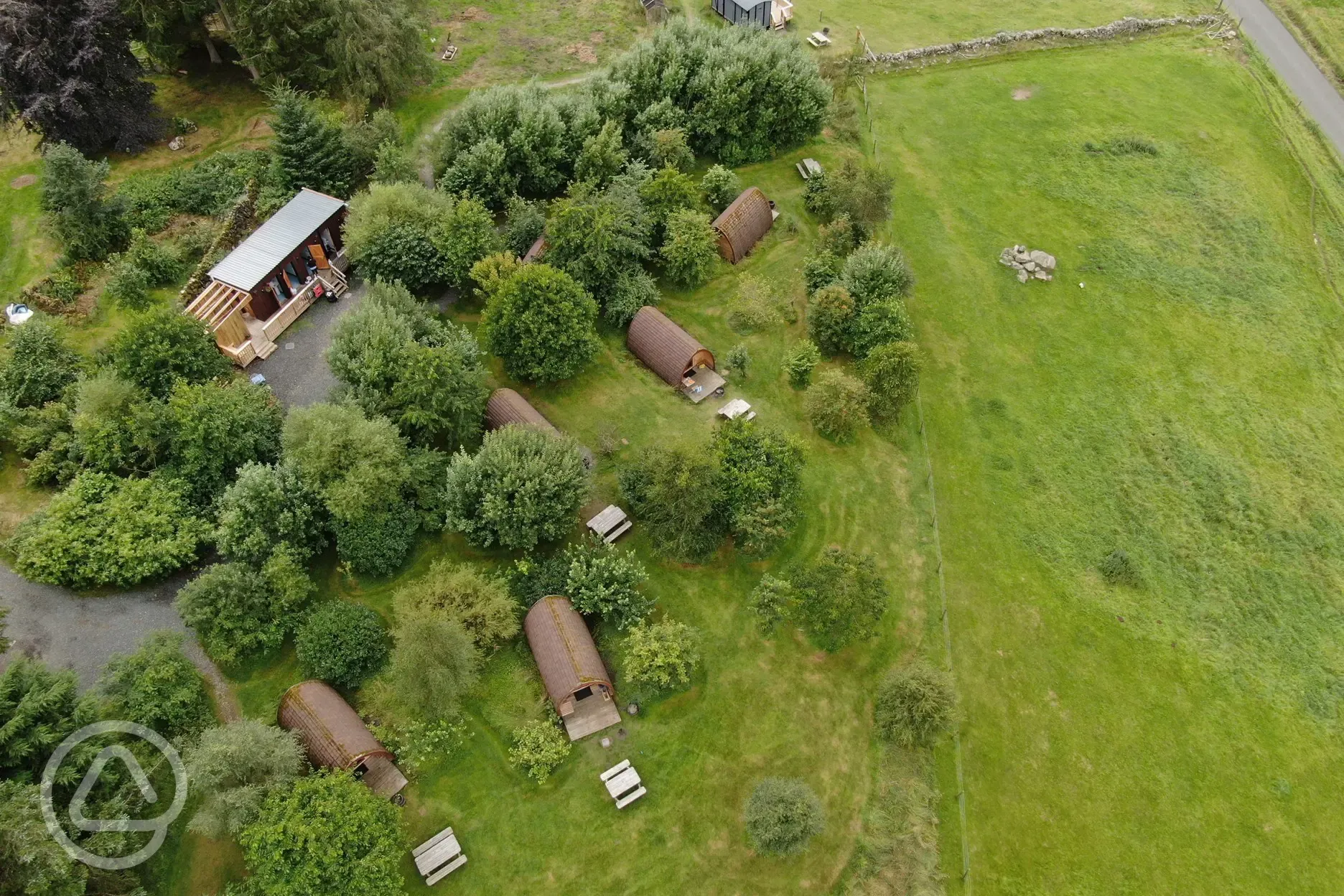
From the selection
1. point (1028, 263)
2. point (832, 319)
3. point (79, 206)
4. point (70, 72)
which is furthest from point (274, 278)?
point (1028, 263)

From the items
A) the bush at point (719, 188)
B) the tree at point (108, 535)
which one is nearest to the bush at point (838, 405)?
the bush at point (719, 188)

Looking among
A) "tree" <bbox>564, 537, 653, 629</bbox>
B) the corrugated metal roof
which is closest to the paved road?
"tree" <bbox>564, 537, 653, 629</bbox>

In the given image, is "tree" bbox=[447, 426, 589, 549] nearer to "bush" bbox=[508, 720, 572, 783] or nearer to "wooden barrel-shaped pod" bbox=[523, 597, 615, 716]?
"wooden barrel-shaped pod" bbox=[523, 597, 615, 716]

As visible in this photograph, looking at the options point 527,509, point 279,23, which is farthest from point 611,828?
point 279,23

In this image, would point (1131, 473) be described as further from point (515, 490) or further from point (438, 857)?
point (438, 857)

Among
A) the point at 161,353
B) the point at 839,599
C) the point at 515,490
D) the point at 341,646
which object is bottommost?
the point at 341,646

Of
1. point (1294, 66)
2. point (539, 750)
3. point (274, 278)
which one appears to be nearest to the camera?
point (539, 750)

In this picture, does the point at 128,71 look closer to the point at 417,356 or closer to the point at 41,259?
the point at 41,259
